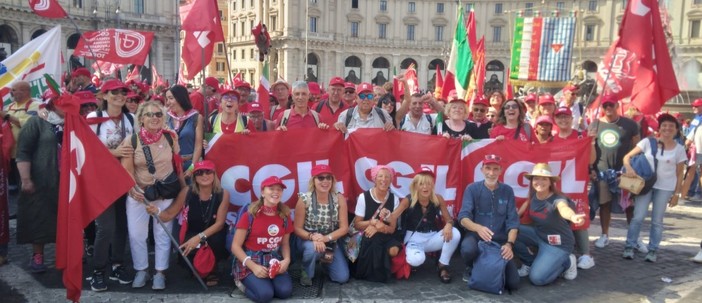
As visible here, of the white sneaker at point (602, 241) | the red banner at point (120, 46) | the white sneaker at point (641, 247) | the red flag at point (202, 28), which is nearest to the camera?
the white sneaker at point (641, 247)

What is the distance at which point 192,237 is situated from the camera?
5.93 metres

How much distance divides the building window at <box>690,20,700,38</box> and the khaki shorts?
2365 inches

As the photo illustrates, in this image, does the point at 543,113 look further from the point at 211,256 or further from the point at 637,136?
the point at 211,256

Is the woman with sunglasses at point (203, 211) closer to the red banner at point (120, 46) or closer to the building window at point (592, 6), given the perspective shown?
the red banner at point (120, 46)

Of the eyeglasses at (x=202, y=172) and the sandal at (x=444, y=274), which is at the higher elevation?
the eyeglasses at (x=202, y=172)

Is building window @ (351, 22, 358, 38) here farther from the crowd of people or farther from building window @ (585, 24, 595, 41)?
the crowd of people

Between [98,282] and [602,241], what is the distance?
6700 mm

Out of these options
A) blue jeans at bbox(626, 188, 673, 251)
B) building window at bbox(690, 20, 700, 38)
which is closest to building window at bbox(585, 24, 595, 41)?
building window at bbox(690, 20, 700, 38)

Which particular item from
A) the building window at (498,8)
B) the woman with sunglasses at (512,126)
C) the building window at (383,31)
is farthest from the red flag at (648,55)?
the building window at (498,8)

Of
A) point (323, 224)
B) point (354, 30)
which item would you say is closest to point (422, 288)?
point (323, 224)

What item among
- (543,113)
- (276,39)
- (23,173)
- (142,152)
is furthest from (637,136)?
(276,39)

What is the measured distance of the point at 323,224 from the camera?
6145 millimetres

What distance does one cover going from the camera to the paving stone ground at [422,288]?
5656 mm

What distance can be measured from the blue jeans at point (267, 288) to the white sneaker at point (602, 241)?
187 inches
